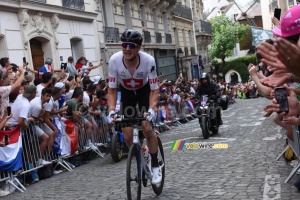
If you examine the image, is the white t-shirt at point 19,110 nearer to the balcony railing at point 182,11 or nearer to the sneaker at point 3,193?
the sneaker at point 3,193

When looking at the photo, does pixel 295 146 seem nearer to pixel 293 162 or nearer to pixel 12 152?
pixel 293 162

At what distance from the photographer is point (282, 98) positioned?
455 cm

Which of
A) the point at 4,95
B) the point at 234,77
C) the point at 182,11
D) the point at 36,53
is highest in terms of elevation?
the point at 182,11

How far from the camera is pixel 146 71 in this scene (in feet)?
20.7

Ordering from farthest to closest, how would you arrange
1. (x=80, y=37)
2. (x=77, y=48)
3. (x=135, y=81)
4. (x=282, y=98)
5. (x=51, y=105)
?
1. (x=77, y=48)
2. (x=80, y=37)
3. (x=51, y=105)
4. (x=135, y=81)
5. (x=282, y=98)

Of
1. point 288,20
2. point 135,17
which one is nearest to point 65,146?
point 288,20

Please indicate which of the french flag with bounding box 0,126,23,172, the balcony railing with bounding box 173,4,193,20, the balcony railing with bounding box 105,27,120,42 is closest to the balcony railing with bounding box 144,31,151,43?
the balcony railing with bounding box 105,27,120,42

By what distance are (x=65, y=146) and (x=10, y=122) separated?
187 cm

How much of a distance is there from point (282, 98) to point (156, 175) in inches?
91.8

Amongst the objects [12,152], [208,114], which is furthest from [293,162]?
[208,114]

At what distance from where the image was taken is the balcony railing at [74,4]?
19.1 metres

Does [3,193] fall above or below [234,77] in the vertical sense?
above

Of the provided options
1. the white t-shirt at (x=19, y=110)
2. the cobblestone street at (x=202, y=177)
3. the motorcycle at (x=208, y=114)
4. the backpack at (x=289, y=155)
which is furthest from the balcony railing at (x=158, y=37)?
the backpack at (x=289, y=155)

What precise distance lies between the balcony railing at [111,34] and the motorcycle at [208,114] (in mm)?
11255
